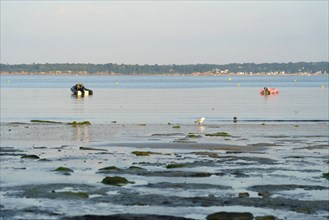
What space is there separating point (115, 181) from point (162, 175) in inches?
117

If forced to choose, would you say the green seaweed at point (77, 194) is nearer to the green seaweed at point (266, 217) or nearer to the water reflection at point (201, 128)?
the green seaweed at point (266, 217)

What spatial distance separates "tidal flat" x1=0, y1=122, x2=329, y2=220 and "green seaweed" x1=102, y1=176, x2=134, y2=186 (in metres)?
0.04

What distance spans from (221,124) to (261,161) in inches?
1217

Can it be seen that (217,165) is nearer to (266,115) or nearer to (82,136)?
(82,136)

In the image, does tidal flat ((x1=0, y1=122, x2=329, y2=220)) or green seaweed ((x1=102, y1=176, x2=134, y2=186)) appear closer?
tidal flat ((x1=0, y1=122, x2=329, y2=220))

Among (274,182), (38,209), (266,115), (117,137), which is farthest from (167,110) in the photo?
(38,209)

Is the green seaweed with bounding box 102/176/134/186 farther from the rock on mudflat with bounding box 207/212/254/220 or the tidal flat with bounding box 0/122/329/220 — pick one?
the rock on mudflat with bounding box 207/212/254/220

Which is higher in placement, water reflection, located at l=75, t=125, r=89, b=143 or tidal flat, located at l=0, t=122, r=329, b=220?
tidal flat, located at l=0, t=122, r=329, b=220

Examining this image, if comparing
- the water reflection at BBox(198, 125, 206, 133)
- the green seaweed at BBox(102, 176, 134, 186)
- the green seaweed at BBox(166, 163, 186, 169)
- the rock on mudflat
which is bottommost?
the water reflection at BBox(198, 125, 206, 133)

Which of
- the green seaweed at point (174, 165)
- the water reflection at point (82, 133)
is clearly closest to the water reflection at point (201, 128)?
the water reflection at point (82, 133)

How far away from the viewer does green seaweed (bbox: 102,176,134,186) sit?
2939 centimetres

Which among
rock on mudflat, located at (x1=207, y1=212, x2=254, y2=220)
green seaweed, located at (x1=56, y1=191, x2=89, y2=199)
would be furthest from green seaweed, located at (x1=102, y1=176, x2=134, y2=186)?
rock on mudflat, located at (x1=207, y1=212, x2=254, y2=220)

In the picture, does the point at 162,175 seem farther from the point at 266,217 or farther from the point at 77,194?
the point at 266,217

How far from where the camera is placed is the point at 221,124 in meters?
68.2
